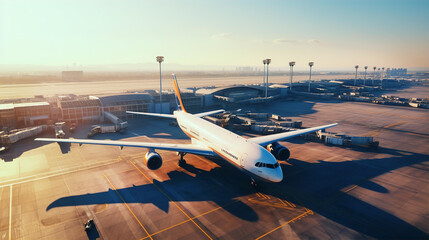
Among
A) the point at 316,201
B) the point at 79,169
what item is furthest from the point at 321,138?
the point at 79,169

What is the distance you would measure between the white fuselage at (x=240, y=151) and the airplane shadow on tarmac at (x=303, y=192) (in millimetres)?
3758

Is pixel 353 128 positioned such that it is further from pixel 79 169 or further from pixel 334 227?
pixel 79 169

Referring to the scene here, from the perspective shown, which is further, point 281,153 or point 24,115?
point 24,115

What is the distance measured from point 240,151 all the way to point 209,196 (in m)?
6.45

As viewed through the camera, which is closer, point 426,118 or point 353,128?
point 353,128

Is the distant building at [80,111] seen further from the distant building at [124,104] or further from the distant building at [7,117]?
the distant building at [7,117]

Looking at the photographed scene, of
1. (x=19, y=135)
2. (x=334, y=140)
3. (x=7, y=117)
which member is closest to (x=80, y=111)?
(x=7, y=117)

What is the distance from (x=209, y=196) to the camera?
26969mm

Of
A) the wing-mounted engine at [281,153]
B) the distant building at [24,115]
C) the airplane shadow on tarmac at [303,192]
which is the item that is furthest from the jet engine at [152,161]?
the distant building at [24,115]

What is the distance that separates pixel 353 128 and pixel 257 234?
2002 inches

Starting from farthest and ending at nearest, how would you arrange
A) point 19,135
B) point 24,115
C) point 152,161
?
point 24,115 < point 19,135 < point 152,161

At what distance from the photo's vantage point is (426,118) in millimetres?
71062

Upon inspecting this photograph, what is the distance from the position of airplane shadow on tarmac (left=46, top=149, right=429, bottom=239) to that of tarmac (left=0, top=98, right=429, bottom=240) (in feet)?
0.39

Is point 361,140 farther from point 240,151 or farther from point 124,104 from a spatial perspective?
point 124,104
